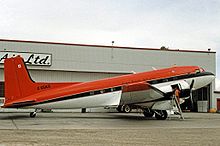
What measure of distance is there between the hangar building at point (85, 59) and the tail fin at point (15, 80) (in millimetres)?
15900

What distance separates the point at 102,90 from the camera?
84.5ft

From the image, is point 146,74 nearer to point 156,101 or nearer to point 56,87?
point 156,101

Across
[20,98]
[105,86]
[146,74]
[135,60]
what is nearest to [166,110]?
[146,74]

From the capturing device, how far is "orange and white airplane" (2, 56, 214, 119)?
78.2 ft

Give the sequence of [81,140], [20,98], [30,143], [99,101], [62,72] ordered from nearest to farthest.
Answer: [30,143], [81,140], [20,98], [99,101], [62,72]

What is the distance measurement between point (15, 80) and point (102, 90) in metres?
6.45

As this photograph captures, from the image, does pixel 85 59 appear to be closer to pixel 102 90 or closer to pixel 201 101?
pixel 102 90

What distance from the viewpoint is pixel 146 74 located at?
1038 inches


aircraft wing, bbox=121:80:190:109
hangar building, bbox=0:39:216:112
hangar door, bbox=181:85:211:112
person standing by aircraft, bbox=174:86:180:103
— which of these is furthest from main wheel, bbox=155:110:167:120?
hangar door, bbox=181:85:211:112

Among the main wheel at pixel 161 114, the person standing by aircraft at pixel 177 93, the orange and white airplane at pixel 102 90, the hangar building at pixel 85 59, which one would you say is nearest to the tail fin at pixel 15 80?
the orange and white airplane at pixel 102 90

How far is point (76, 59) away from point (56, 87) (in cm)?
1616

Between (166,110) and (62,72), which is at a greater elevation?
(62,72)

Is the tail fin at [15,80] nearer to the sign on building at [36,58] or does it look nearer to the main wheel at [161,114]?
the main wheel at [161,114]

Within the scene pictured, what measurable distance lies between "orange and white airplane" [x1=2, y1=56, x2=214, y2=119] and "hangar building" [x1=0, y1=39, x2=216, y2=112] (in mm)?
15415
